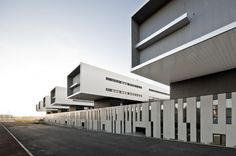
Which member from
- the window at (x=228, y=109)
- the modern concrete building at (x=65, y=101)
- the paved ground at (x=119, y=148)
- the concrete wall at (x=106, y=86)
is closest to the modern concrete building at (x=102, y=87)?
the concrete wall at (x=106, y=86)

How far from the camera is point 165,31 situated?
22.0m

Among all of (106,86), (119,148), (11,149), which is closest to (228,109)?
(119,148)

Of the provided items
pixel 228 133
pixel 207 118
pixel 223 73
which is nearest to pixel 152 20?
pixel 223 73

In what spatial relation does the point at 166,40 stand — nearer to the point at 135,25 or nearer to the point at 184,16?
the point at 184,16

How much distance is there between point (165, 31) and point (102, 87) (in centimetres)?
3059

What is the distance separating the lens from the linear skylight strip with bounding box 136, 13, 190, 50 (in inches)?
776

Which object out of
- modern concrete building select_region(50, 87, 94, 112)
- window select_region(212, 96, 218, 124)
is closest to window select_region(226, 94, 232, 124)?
window select_region(212, 96, 218, 124)

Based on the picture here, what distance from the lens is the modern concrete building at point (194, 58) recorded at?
56.7 ft

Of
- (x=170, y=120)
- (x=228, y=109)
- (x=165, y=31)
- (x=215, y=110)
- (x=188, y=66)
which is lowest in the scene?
(x=170, y=120)

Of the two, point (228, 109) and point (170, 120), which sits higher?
point (228, 109)

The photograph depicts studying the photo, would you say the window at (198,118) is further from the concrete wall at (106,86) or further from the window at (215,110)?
the concrete wall at (106,86)

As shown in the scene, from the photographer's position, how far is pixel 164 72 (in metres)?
26.5

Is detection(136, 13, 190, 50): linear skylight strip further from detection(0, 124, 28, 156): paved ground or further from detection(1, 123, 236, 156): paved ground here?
detection(0, 124, 28, 156): paved ground

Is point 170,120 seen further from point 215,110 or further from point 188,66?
point 188,66
